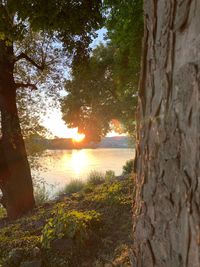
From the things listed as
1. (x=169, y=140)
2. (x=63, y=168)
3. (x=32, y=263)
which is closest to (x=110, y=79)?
(x=32, y=263)

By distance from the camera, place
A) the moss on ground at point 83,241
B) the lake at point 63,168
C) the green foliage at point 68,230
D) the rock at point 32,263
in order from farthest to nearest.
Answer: the lake at point 63,168, the green foliage at point 68,230, the moss on ground at point 83,241, the rock at point 32,263

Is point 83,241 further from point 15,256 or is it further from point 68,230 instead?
point 15,256

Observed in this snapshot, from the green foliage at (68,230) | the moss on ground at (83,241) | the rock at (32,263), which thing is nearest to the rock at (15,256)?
the moss on ground at (83,241)

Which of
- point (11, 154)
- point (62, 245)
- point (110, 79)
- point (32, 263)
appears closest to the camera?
point (32, 263)

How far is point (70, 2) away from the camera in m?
7.16

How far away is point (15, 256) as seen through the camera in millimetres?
6660

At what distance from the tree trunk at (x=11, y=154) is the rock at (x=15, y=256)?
19.5 feet

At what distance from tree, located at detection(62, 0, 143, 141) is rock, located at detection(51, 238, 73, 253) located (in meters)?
4.18

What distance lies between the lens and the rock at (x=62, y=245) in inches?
266

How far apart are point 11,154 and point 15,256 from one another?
6216mm

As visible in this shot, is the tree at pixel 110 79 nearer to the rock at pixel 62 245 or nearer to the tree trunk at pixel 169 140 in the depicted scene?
the rock at pixel 62 245

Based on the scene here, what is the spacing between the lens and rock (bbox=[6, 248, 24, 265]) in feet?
21.6

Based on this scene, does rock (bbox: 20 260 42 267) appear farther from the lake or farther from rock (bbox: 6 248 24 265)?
the lake

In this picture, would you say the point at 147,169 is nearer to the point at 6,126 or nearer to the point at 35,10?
the point at 35,10
